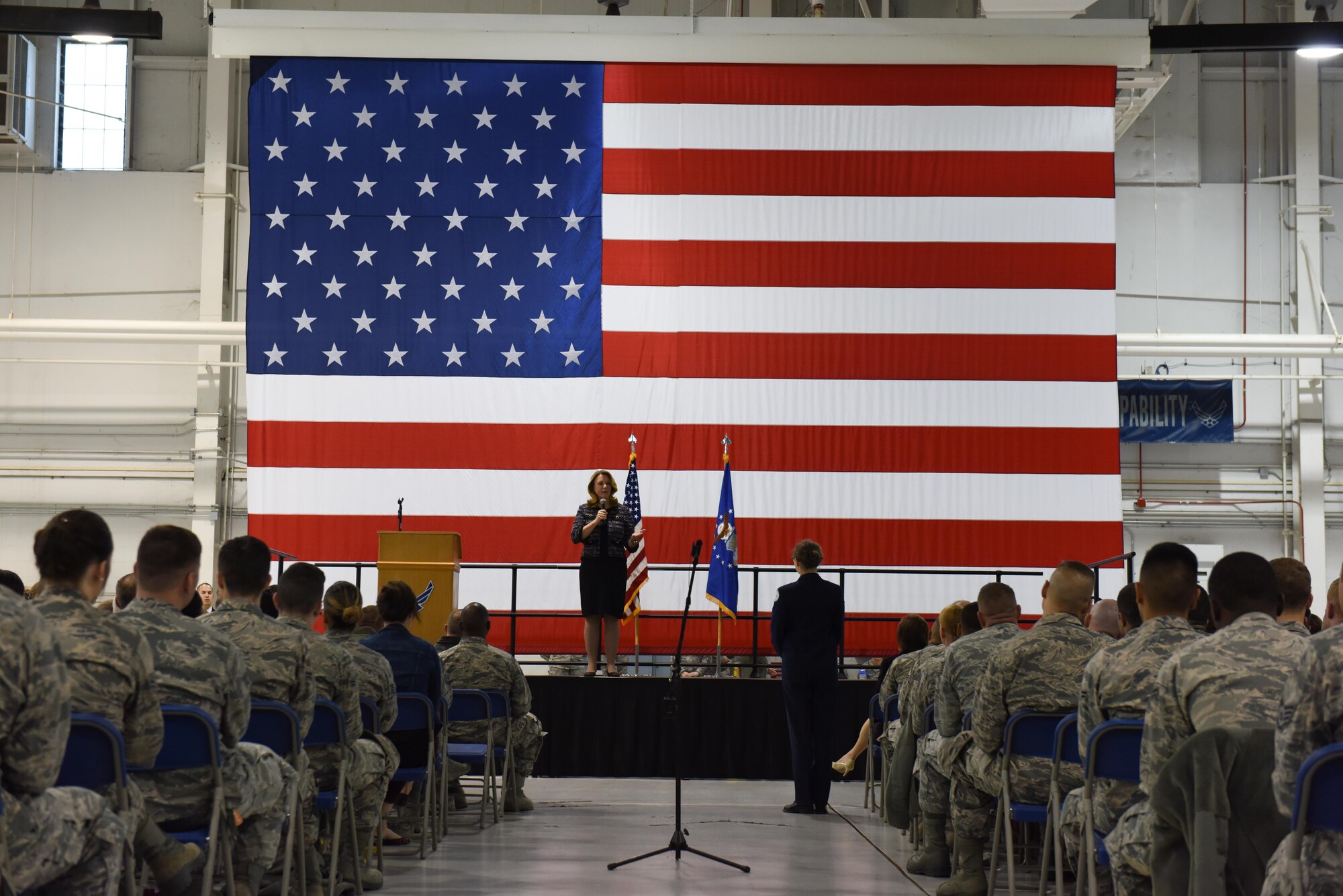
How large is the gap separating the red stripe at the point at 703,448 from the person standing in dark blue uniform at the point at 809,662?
10.7 ft

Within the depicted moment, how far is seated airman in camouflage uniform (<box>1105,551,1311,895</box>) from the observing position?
2.58 m

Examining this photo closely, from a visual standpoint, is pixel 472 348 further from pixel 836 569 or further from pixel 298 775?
pixel 298 775

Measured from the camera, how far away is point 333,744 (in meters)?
4.00

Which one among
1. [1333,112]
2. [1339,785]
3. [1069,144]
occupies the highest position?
[1333,112]

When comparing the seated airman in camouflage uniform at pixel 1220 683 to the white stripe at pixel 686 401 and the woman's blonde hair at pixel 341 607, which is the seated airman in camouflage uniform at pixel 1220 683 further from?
the white stripe at pixel 686 401

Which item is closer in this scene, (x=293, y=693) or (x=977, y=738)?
(x=293, y=693)

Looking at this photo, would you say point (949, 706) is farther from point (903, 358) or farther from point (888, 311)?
point (888, 311)

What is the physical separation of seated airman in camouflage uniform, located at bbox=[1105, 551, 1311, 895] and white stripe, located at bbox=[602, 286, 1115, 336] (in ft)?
24.5

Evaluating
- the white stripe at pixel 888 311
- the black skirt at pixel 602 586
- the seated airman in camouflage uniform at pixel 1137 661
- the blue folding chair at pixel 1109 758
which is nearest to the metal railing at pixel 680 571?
the black skirt at pixel 602 586

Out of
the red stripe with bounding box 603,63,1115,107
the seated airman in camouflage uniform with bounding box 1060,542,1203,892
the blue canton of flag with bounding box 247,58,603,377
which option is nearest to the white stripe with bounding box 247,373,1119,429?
the blue canton of flag with bounding box 247,58,603,377

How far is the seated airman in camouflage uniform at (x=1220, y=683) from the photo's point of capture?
2.58m

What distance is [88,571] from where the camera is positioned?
269 cm

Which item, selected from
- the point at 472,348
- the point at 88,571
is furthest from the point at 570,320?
the point at 88,571

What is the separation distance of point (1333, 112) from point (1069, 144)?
5.07 meters
